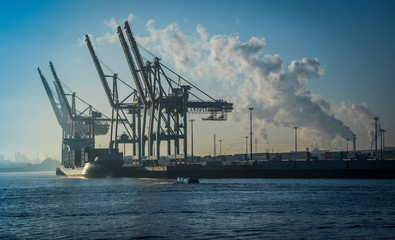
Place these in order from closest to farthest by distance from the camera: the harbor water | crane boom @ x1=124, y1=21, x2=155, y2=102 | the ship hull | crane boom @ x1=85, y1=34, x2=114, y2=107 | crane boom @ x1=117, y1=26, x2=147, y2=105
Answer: the harbor water < crane boom @ x1=124, y1=21, x2=155, y2=102 < crane boom @ x1=117, y1=26, x2=147, y2=105 < crane boom @ x1=85, y1=34, x2=114, y2=107 < the ship hull

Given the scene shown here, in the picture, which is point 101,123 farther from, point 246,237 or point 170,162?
point 246,237

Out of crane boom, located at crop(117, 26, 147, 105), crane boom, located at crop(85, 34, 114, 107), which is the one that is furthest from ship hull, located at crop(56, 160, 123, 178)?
crane boom, located at crop(117, 26, 147, 105)

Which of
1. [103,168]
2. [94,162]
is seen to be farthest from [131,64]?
[94,162]

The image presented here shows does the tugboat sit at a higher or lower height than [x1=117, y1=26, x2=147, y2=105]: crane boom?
lower

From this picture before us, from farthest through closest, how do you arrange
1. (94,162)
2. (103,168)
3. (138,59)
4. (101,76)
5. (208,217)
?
(94,162)
(103,168)
(101,76)
(138,59)
(208,217)

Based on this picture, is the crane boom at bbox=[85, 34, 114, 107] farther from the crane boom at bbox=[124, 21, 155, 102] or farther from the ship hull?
the crane boom at bbox=[124, 21, 155, 102]

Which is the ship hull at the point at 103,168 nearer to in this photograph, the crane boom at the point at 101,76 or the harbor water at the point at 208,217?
the crane boom at the point at 101,76

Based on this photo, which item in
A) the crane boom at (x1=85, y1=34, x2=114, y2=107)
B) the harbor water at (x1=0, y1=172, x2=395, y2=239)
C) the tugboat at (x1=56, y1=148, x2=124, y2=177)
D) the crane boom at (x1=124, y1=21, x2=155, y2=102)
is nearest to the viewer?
the harbor water at (x1=0, y1=172, x2=395, y2=239)

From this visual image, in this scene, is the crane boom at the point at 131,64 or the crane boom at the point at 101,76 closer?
the crane boom at the point at 131,64

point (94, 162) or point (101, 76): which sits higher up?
point (101, 76)

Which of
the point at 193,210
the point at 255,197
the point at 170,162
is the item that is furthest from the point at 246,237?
the point at 170,162

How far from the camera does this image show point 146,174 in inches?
5113

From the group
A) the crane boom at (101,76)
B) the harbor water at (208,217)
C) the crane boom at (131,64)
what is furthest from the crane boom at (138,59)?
the harbor water at (208,217)

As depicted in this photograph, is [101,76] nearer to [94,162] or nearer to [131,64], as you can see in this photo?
[131,64]
